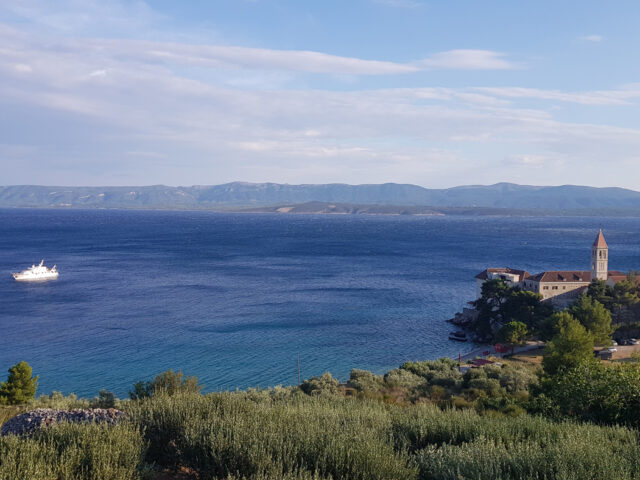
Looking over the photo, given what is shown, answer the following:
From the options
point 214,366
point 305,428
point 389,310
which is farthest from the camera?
point 389,310

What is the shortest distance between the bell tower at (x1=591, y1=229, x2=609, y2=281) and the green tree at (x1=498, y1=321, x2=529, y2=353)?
48.7ft

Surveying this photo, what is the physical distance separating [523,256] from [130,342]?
255 feet

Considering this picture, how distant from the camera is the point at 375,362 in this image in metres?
33.5

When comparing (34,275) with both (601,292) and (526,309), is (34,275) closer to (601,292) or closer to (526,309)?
(526,309)

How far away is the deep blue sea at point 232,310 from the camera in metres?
32.2

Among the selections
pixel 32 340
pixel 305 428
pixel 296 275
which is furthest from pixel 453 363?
pixel 296 275

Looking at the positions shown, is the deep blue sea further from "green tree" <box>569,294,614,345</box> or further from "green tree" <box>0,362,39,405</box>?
"green tree" <box>569,294,614,345</box>

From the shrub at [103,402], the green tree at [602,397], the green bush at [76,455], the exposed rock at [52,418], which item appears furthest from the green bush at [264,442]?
the shrub at [103,402]

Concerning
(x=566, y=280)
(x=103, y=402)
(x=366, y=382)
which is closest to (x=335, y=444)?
(x=103, y=402)

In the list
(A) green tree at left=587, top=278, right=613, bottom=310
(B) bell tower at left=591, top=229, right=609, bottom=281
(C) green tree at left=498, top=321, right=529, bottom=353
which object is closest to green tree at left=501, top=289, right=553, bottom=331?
(C) green tree at left=498, top=321, right=529, bottom=353

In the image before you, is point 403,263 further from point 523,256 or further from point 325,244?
point 325,244

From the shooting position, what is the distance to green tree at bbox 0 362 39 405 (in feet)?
68.3

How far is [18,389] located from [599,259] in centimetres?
4665

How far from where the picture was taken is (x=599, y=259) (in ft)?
151
